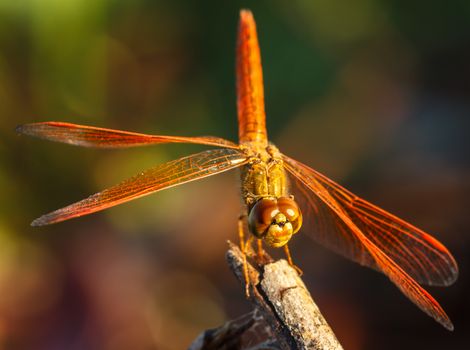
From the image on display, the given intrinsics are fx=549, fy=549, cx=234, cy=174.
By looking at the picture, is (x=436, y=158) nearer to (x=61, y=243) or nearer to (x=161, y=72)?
(x=161, y=72)

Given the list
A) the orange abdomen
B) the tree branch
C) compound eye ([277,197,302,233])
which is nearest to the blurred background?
the orange abdomen

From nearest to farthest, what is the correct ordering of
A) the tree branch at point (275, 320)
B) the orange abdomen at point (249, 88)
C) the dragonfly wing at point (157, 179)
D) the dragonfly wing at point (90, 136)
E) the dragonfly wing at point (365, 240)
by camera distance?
the tree branch at point (275, 320)
the dragonfly wing at point (157, 179)
the dragonfly wing at point (90, 136)
the dragonfly wing at point (365, 240)
the orange abdomen at point (249, 88)

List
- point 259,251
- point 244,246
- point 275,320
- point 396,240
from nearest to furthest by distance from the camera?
point 275,320, point 259,251, point 244,246, point 396,240

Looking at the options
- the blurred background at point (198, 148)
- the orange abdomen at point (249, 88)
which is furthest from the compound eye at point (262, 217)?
the blurred background at point (198, 148)

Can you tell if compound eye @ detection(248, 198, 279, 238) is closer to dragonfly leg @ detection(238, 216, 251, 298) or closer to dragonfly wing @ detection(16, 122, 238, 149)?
dragonfly leg @ detection(238, 216, 251, 298)

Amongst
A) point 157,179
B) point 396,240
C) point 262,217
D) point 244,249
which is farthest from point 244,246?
point 396,240

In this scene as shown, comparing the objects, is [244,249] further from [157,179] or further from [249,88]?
[249,88]

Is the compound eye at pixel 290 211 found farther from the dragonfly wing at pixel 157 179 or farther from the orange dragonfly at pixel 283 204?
the dragonfly wing at pixel 157 179

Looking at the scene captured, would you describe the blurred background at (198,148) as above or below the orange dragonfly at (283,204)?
above

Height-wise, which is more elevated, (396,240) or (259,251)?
(259,251)
